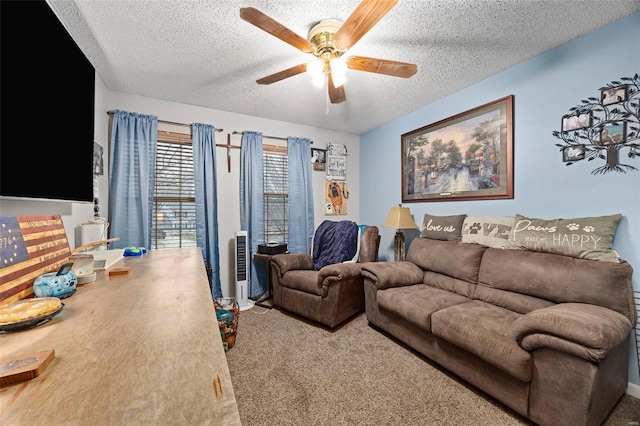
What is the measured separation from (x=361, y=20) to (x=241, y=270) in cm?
270

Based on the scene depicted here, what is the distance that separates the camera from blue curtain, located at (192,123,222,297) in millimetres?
3135

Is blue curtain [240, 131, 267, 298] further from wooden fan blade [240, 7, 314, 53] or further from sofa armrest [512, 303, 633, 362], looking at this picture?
sofa armrest [512, 303, 633, 362]

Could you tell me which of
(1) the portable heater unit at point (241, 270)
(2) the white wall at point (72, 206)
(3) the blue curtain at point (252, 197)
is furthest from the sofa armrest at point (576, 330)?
(3) the blue curtain at point (252, 197)

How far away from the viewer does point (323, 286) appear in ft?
8.55

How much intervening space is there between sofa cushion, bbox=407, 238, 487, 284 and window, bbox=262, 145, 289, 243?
5.94 ft

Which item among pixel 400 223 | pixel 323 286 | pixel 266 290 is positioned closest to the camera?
pixel 323 286

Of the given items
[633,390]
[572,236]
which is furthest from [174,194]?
[633,390]

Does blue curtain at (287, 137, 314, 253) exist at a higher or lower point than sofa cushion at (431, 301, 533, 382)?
higher

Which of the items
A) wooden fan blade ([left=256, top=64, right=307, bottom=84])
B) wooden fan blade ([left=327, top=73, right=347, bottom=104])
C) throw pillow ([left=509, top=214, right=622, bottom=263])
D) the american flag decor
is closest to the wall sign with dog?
wooden fan blade ([left=327, top=73, right=347, bottom=104])

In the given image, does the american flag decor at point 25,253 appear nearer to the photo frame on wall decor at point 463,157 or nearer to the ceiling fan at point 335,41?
the ceiling fan at point 335,41

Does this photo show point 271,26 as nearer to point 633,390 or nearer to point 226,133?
point 226,133

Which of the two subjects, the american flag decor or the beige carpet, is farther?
the beige carpet

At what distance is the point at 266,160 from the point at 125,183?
5.38ft

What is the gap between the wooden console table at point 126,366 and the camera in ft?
1.25
